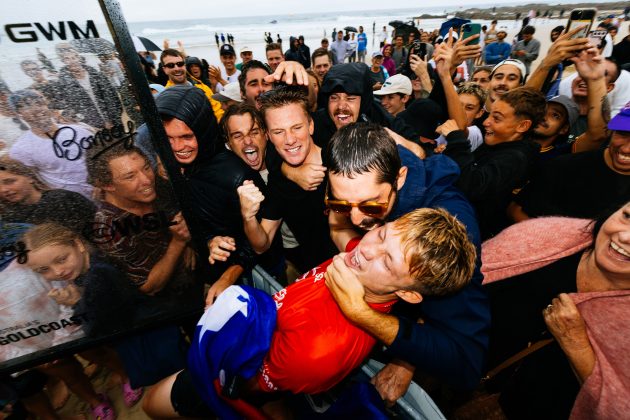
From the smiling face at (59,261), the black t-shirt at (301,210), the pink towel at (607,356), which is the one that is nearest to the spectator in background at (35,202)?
the smiling face at (59,261)

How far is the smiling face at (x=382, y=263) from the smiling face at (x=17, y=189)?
142cm

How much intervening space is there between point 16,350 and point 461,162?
2823mm

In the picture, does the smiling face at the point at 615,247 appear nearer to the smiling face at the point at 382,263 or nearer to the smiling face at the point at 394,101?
the smiling face at the point at 382,263

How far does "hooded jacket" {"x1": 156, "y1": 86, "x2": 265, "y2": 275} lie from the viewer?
223 cm

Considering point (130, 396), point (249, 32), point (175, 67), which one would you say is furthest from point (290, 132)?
point (249, 32)

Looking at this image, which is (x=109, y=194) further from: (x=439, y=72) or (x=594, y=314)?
(x=439, y=72)

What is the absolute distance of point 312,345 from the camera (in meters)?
1.41

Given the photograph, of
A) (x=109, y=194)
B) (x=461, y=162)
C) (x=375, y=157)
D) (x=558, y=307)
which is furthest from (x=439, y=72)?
(x=109, y=194)

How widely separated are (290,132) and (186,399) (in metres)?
1.93

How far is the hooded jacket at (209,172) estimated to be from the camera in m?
2.23

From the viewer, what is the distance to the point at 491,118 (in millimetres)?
2615

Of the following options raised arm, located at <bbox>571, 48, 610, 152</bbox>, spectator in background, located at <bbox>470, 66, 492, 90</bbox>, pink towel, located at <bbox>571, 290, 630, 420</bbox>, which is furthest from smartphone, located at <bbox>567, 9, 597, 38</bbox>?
pink towel, located at <bbox>571, 290, 630, 420</bbox>

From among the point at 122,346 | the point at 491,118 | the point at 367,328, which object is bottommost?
the point at 122,346

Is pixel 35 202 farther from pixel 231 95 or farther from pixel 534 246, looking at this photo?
pixel 231 95
